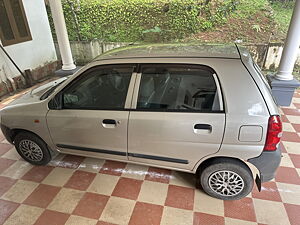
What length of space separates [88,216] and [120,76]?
1.47 m

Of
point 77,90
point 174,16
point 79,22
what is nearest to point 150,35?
point 174,16

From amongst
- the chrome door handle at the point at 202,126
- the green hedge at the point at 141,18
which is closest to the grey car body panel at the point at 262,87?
the chrome door handle at the point at 202,126

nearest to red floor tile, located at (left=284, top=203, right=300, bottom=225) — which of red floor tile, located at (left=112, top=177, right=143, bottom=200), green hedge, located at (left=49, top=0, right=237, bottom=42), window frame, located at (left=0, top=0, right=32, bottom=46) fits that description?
red floor tile, located at (left=112, top=177, right=143, bottom=200)

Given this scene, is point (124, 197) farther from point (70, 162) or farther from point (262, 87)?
point (262, 87)

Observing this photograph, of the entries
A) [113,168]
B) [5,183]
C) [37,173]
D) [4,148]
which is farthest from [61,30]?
[113,168]

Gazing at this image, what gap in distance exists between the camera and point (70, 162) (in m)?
2.96

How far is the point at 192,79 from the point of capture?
6.68ft

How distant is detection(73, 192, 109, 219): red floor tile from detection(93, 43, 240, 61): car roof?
1534 mm

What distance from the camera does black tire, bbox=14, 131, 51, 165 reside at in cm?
274

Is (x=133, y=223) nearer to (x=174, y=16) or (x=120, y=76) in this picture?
(x=120, y=76)

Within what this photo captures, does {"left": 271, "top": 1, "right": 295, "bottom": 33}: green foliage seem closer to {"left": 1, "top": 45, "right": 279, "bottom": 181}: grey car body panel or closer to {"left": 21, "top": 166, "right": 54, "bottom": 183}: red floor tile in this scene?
{"left": 1, "top": 45, "right": 279, "bottom": 181}: grey car body panel

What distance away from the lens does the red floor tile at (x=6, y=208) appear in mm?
2231

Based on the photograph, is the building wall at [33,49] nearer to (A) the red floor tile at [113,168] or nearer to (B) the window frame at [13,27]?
(B) the window frame at [13,27]

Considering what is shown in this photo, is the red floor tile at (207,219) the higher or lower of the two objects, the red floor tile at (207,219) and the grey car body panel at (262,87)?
the lower
